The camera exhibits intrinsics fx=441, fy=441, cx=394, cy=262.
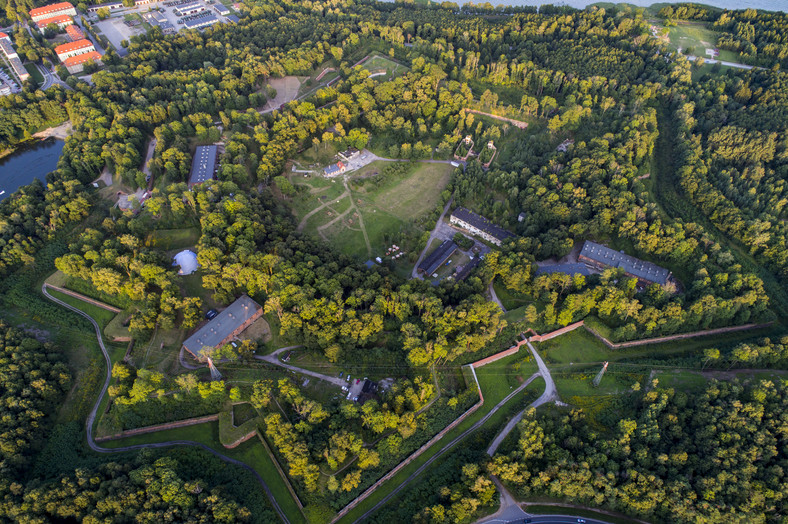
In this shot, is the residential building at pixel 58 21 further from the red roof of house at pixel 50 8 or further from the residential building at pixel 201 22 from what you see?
the residential building at pixel 201 22

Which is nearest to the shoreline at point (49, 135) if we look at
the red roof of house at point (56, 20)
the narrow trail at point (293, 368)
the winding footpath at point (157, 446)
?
the red roof of house at point (56, 20)

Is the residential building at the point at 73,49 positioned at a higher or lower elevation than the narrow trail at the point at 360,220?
higher

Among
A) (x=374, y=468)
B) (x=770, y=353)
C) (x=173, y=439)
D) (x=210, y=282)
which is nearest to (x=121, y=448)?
(x=173, y=439)

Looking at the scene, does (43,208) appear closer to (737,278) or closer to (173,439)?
(173,439)

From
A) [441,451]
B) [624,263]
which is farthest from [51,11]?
[624,263]

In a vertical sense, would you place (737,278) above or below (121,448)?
above

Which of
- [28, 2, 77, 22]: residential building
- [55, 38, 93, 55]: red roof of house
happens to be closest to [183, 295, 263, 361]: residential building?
[55, 38, 93, 55]: red roof of house
